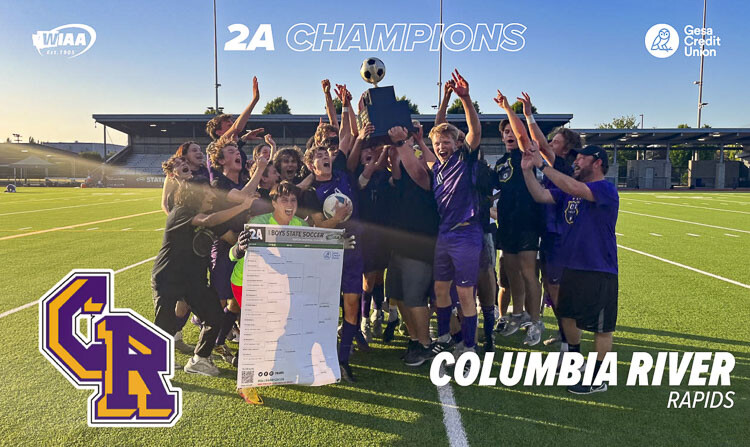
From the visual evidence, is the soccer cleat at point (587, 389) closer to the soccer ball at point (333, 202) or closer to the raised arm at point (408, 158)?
the raised arm at point (408, 158)

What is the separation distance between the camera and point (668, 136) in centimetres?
4100

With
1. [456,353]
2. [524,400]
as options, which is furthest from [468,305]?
[524,400]

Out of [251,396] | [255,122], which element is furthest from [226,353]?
[255,122]

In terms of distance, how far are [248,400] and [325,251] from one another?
1.19 m

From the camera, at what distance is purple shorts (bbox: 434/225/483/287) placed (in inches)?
139

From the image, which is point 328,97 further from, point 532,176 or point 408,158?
point 532,176

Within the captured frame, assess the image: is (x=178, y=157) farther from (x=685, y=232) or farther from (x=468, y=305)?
(x=685, y=232)

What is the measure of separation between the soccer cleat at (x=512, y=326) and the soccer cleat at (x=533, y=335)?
0.54 feet

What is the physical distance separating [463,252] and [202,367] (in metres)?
2.25

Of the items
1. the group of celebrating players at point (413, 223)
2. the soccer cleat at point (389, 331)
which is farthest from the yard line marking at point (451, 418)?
the soccer cleat at point (389, 331)

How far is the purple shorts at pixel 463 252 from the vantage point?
354 centimetres

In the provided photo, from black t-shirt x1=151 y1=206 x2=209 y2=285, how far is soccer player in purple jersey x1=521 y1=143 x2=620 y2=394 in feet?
8.66

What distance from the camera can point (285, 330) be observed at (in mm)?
2973

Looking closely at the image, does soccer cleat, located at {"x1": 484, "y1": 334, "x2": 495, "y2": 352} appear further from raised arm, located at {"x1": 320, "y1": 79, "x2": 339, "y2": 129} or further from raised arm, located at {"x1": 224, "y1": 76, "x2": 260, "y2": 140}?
raised arm, located at {"x1": 224, "y1": 76, "x2": 260, "y2": 140}
